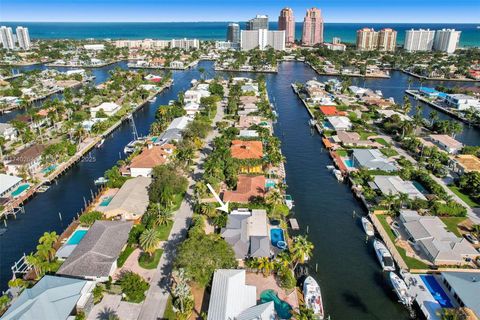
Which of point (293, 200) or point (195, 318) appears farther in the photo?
point (293, 200)

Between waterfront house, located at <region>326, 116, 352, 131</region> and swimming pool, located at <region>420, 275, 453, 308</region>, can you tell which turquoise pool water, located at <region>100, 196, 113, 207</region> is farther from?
waterfront house, located at <region>326, 116, 352, 131</region>

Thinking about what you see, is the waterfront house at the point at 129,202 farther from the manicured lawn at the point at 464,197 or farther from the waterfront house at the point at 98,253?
the manicured lawn at the point at 464,197

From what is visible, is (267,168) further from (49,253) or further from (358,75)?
(358,75)

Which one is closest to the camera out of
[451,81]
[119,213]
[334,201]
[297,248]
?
[297,248]

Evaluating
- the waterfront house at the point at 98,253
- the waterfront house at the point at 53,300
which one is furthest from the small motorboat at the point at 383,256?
the waterfront house at the point at 53,300

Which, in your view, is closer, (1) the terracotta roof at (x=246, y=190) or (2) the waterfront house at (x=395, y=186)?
(1) the terracotta roof at (x=246, y=190)

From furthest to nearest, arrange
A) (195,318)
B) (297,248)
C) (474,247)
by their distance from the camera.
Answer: (474,247), (297,248), (195,318)

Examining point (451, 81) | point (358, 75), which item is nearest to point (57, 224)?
point (358, 75)
